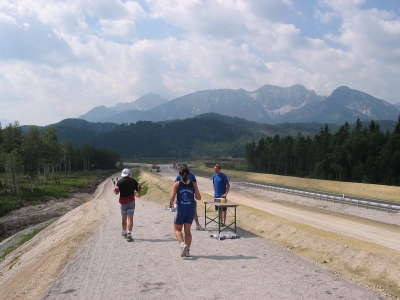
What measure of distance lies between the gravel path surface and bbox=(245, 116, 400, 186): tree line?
214 ft

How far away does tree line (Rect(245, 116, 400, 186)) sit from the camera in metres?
69.6

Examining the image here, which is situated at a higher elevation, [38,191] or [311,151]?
[311,151]

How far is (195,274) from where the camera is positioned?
28.8 ft

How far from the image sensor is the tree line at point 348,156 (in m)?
69.6

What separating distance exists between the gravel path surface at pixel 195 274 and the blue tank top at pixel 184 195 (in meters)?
1.53

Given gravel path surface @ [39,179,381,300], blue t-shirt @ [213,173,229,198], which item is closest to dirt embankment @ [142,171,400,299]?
gravel path surface @ [39,179,381,300]

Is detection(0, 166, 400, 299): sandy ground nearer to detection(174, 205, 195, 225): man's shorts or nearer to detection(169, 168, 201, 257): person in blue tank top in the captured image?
detection(169, 168, 201, 257): person in blue tank top

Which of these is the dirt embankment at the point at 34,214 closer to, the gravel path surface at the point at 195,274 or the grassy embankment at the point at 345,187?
the gravel path surface at the point at 195,274

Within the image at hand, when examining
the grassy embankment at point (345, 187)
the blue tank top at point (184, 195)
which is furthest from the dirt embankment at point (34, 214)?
the grassy embankment at point (345, 187)

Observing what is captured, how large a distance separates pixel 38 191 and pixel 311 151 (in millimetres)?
64652

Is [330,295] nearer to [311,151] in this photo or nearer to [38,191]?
[38,191]

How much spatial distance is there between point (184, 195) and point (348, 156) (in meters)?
73.5

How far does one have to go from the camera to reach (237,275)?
28.6 ft

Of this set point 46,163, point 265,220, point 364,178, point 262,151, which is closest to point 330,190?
point 364,178
